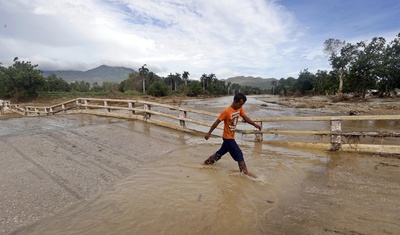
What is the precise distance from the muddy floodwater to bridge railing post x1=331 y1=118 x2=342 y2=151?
35 centimetres

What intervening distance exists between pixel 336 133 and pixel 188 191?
4.69 m

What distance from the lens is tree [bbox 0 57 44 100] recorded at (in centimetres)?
4516

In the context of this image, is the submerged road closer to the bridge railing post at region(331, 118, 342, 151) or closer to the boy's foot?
the boy's foot

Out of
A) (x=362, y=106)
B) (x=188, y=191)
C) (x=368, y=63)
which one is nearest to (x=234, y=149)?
(x=188, y=191)

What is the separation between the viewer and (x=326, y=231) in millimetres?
2854

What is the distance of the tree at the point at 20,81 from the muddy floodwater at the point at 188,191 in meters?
49.8

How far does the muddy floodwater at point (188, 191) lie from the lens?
305 cm

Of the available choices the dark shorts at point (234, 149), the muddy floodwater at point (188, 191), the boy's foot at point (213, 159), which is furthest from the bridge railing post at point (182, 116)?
the dark shorts at point (234, 149)

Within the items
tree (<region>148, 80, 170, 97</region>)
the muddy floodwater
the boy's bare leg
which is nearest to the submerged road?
the muddy floodwater

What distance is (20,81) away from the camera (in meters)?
45.6

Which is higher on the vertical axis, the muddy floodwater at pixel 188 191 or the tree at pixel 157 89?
the tree at pixel 157 89

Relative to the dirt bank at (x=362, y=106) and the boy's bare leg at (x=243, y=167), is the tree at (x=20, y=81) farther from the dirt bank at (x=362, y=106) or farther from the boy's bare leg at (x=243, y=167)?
the boy's bare leg at (x=243, y=167)

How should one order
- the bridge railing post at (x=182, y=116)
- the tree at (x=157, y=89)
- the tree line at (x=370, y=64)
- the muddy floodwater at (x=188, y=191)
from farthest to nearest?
the tree at (x=157, y=89) → the tree line at (x=370, y=64) → the bridge railing post at (x=182, y=116) → the muddy floodwater at (x=188, y=191)

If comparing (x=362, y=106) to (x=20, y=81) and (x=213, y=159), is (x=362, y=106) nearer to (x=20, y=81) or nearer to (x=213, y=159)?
(x=213, y=159)
